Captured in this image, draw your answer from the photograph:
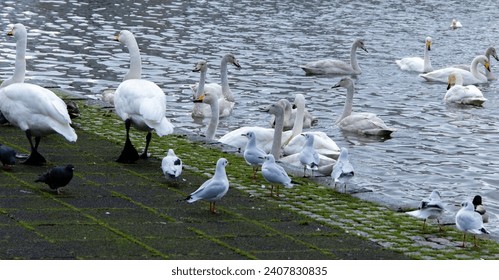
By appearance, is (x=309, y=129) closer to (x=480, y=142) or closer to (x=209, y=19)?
(x=480, y=142)

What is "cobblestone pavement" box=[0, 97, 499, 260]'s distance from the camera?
897cm

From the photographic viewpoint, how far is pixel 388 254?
9352mm

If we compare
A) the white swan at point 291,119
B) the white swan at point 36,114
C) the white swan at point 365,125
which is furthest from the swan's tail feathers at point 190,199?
the white swan at point 365,125

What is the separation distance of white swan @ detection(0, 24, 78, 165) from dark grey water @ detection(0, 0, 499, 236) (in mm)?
3748

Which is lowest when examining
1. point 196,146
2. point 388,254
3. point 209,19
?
point 209,19

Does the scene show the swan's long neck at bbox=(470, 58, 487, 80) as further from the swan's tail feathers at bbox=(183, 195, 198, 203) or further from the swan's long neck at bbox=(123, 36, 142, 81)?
the swan's tail feathers at bbox=(183, 195, 198, 203)

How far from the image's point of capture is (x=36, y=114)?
11867 millimetres

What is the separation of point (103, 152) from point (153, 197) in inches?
97.4

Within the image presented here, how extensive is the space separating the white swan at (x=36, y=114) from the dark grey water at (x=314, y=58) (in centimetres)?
375

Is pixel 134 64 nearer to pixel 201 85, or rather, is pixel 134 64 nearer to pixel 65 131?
pixel 65 131

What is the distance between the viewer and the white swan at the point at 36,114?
38.8ft

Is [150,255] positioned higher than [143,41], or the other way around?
[150,255]

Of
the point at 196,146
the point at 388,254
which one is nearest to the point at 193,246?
the point at 388,254

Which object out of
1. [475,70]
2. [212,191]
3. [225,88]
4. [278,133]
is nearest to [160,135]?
[212,191]
